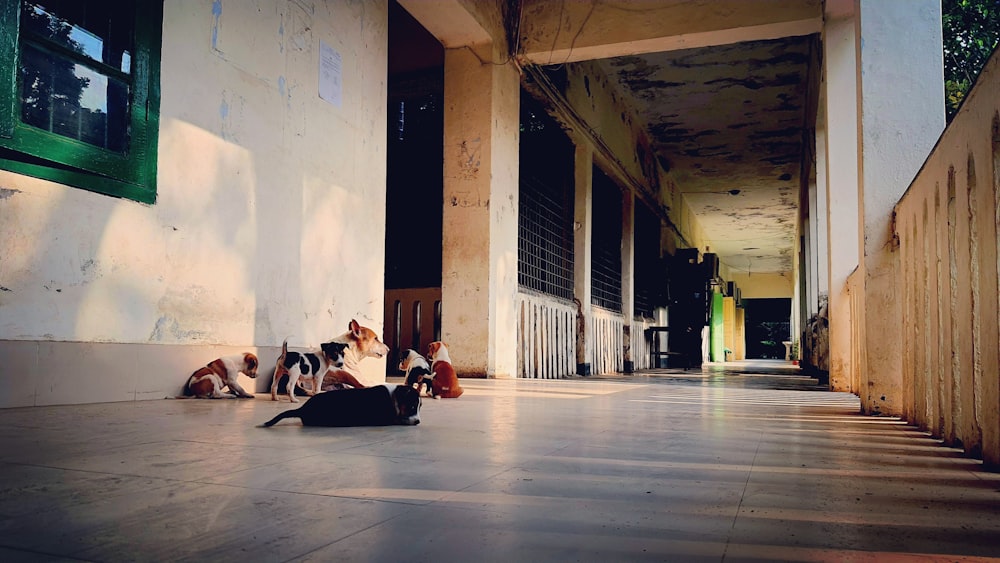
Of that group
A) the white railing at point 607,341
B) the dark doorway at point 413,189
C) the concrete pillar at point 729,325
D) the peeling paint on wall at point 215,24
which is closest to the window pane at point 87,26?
the peeling paint on wall at point 215,24

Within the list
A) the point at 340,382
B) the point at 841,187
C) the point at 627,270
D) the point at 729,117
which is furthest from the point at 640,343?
the point at 340,382

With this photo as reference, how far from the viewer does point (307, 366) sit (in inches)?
177

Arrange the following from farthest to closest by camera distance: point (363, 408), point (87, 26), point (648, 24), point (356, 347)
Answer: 1. point (648, 24)
2. point (356, 347)
3. point (87, 26)
4. point (363, 408)

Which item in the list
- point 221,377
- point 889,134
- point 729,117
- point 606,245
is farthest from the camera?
point 606,245

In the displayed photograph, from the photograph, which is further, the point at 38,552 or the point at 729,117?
the point at 729,117

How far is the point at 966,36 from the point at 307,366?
5463 millimetres

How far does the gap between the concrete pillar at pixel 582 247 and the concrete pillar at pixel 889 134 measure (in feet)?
22.6

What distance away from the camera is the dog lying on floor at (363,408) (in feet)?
9.78

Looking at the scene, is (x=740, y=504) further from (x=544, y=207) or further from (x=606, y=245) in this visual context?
(x=606, y=245)

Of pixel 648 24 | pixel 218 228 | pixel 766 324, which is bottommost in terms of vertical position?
pixel 766 324

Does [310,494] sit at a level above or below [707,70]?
below

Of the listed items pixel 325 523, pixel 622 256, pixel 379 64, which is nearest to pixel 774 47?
pixel 622 256

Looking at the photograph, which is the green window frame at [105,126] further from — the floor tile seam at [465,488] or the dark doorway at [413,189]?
the dark doorway at [413,189]

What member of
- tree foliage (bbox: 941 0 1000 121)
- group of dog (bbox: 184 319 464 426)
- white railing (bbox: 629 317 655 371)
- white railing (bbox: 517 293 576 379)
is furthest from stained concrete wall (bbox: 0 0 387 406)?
white railing (bbox: 629 317 655 371)
